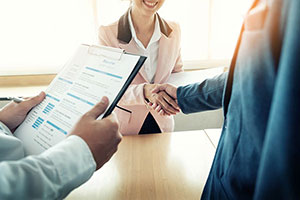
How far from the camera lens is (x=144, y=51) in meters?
1.33

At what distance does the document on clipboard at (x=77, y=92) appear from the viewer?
604 mm

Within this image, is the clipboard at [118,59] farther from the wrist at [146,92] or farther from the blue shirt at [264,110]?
the wrist at [146,92]

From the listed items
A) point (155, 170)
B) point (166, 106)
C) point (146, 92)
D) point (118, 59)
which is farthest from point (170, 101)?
point (118, 59)

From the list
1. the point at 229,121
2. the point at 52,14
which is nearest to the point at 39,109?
the point at 229,121

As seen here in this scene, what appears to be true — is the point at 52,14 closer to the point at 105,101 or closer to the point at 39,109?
the point at 39,109

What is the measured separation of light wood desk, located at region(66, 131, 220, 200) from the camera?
79 cm

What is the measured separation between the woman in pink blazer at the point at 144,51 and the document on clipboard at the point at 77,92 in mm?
493

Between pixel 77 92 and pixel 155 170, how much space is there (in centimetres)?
45

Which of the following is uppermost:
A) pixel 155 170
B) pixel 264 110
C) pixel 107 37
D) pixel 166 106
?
pixel 107 37

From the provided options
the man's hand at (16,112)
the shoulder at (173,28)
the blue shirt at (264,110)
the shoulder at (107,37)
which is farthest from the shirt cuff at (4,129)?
the shoulder at (173,28)

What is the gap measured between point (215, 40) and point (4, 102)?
200 centimetres

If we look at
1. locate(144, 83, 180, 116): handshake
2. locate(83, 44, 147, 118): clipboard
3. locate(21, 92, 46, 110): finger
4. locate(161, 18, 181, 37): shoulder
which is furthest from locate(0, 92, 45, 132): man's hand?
locate(161, 18, 181, 37): shoulder

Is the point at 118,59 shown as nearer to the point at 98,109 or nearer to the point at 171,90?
the point at 98,109

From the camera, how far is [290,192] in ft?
1.00
